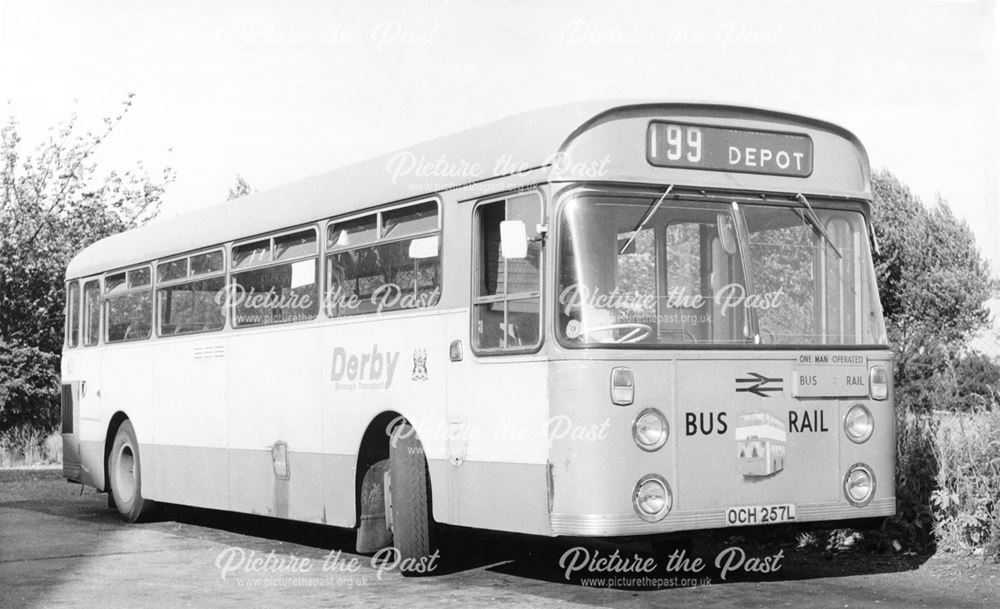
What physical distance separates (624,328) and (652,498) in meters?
1.07

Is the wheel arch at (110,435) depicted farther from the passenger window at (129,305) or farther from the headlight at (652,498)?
the headlight at (652,498)

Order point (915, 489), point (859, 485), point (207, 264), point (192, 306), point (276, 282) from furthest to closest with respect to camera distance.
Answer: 1. point (192, 306)
2. point (207, 264)
3. point (276, 282)
4. point (915, 489)
5. point (859, 485)

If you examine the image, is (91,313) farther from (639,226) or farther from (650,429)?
(650,429)

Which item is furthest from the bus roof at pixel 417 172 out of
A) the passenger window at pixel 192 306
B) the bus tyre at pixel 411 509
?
the bus tyre at pixel 411 509

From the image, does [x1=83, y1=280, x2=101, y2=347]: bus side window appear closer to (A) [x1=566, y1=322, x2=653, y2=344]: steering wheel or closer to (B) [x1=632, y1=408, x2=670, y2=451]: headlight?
(A) [x1=566, y1=322, x2=653, y2=344]: steering wheel

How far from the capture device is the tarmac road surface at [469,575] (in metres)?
9.38

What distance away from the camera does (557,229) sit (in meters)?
8.88

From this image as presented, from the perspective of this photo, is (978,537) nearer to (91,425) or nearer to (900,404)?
(900,404)

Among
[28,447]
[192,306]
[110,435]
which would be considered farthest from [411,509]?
[28,447]

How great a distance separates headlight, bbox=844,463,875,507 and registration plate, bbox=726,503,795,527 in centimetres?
50

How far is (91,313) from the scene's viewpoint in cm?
1694

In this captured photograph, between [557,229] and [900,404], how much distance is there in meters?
5.47

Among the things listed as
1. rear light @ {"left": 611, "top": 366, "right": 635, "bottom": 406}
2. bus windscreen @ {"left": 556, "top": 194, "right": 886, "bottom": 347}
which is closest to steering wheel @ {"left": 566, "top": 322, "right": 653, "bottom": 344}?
bus windscreen @ {"left": 556, "top": 194, "right": 886, "bottom": 347}

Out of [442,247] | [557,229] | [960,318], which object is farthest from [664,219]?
[960,318]
